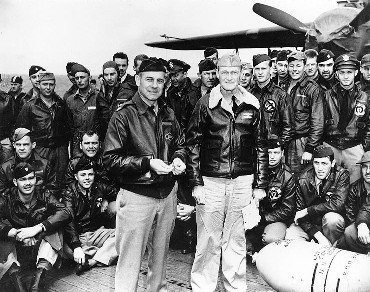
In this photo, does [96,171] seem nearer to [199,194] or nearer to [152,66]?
[199,194]

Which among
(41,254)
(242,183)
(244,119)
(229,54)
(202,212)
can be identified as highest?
(229,54)

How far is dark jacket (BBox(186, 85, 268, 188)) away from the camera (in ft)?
11.5

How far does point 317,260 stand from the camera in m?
3.38

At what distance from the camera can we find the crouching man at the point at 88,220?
4.42 metres

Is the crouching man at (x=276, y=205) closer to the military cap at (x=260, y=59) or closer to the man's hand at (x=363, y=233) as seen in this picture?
the man's hand at (x=363, y=233)

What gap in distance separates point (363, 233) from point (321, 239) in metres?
0.41

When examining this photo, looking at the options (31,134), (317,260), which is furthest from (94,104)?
(317,260)

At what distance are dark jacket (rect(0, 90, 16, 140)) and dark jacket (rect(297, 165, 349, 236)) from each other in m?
4.02

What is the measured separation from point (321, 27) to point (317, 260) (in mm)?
4497

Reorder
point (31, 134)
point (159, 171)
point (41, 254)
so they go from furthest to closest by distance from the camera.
A: point (31, 134), point (41, 254), point (159, 171)

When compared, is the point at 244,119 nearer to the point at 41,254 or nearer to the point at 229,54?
the point at 229,54

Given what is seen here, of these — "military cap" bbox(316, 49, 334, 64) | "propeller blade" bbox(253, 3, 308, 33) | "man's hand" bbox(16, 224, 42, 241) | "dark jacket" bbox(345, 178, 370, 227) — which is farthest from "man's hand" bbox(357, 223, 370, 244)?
"propeller blade" bbox(253, 3, 308, 33)

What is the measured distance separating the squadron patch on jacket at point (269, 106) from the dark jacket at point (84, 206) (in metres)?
2.03

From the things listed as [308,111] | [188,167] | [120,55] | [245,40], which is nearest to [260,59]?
[308,111]
